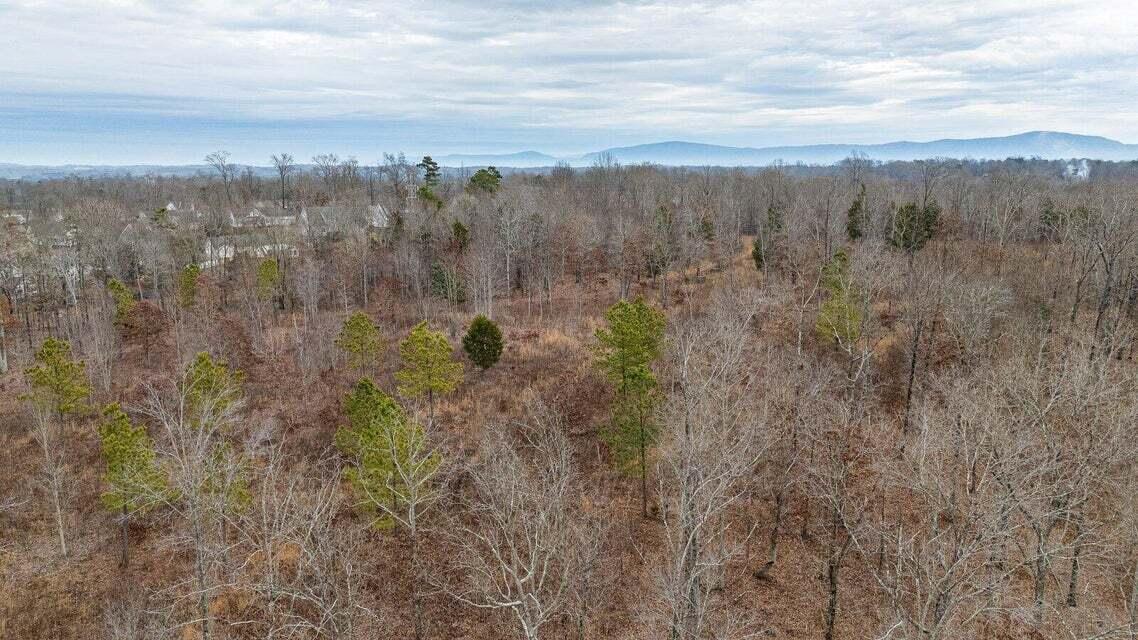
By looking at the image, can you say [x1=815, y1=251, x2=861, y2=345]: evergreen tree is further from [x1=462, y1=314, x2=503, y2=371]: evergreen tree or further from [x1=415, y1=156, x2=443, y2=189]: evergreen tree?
[x1=415, y1=156, x2=443, y2=189]: evergreen tree

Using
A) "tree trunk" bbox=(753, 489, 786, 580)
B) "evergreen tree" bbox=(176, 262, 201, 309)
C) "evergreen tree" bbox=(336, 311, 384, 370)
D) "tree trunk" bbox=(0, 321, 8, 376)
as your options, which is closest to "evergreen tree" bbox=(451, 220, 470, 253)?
"evergreen tree" bbox=(176, 262, 201, 309)

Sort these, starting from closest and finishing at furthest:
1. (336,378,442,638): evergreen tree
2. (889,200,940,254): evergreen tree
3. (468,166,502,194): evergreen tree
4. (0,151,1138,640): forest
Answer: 1. (0,151,1138,640): forest
2. (336,378,442,638): evergreen tree
3. (889,200,940,254): evergreen tree
4. (468,166,502,194): evergreen tree

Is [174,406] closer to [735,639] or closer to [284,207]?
[735,639]

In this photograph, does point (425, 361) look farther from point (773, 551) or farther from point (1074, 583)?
point (1074, 583)

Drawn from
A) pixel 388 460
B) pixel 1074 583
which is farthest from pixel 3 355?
pixel 1074 583

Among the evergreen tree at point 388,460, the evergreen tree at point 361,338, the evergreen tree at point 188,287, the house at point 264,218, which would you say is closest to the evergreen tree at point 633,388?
the evergreen tree at point 388,460

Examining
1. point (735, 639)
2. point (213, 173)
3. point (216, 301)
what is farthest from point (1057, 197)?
point (213, 173)
